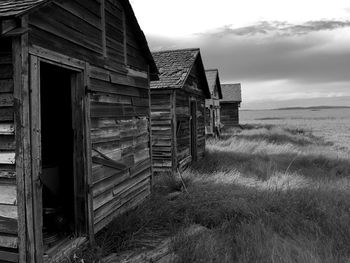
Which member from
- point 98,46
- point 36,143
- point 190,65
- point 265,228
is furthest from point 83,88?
point 190,65

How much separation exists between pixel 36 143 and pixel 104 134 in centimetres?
175

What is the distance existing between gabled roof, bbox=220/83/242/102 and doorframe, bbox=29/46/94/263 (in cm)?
2904

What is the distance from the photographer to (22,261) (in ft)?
12.2

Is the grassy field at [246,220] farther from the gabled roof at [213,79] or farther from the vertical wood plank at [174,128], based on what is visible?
the gabled roof at [213,79]

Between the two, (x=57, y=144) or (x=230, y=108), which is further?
(x=230, y=108)

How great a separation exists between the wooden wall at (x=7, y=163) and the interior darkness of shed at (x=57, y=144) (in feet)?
4.72

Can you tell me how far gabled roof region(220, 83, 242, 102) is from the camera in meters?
33.5

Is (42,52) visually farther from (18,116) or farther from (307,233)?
(307,233)

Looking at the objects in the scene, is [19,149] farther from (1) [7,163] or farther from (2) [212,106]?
(2) [212,106]

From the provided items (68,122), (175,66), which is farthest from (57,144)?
(175,66)

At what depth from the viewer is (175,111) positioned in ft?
34.7

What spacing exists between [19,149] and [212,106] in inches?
822

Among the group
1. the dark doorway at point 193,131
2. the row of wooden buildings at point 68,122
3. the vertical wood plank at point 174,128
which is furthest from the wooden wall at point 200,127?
the row of wooden buildings at point 68,122

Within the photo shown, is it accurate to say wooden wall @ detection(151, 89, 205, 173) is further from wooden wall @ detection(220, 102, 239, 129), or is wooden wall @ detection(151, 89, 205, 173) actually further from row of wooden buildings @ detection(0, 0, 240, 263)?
wooden wall @ detection(220, 102, 239, 129)
